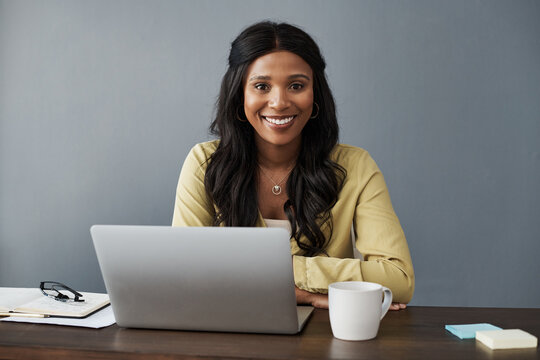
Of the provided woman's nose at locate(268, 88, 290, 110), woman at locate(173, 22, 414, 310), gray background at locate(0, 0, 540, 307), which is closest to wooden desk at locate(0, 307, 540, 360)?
woman at locate(173, 22, 414, 310)

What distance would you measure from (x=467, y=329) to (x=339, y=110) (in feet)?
6.25

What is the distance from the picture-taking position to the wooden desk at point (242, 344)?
0.80 m

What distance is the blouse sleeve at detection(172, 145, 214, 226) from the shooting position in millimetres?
1569

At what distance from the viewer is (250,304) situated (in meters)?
0.88

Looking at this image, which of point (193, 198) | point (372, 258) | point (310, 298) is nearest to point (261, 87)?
point (193, 198)

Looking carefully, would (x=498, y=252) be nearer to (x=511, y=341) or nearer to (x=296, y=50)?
(x=296, y=50)

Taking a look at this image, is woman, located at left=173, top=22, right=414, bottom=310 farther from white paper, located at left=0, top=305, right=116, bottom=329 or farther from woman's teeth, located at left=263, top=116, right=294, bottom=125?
white paper, located at left=0, top=305, right=116, bottom=329

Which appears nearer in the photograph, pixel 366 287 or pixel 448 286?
pixel 366 287

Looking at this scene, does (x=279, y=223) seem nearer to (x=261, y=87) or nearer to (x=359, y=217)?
(x=359, y=217)

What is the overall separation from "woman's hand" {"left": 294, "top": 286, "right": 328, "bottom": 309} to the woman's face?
623 mm

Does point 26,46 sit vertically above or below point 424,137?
above

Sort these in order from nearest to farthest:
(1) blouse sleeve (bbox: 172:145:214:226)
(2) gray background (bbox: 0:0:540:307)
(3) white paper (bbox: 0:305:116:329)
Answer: (3) white paper (bbox: 0:305:116:329), (1) blouse sleeve (bbox: 172:145:214:226), (2) gray background (bbox: 0:0:540:307)

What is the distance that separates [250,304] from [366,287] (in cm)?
22

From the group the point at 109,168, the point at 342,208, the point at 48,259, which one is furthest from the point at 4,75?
the point at 342,208
